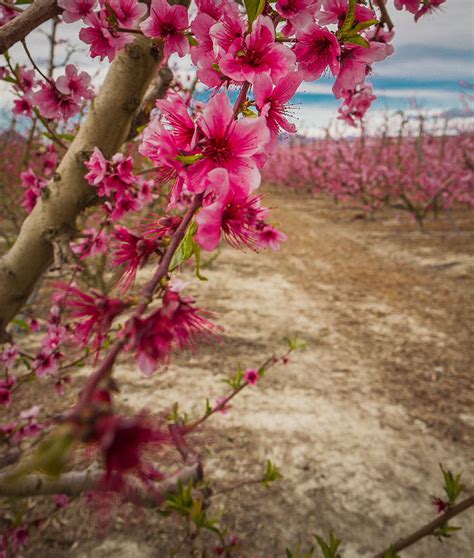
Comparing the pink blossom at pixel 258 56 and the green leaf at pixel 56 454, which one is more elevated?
the pink blossom at pixel 258 56

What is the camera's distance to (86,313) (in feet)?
2.04

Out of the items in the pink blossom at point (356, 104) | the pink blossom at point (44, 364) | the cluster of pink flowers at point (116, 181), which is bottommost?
the pink blossom at point (44, 364)

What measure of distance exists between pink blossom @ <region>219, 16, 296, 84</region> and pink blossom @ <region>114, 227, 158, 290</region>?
0.30m

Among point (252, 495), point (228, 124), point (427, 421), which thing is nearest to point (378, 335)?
point (427, 421)

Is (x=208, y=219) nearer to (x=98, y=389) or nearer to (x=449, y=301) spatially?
(x=98, y=389)

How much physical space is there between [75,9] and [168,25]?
181 millimetres

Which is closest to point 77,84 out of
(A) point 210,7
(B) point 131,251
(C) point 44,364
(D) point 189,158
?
(A) point 210,7

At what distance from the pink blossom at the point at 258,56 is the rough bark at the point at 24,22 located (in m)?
0.39

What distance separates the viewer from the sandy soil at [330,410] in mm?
2393

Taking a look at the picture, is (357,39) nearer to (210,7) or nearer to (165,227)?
(210,7)

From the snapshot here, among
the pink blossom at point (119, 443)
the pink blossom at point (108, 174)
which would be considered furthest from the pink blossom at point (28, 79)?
the pink blossom at point (119, 443)

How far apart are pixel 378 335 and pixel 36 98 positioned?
4.79 meters

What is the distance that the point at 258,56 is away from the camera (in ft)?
2.13

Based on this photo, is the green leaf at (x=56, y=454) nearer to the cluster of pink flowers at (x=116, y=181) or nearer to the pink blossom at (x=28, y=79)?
the cluster of pink flowers at (x=116, y=181)
